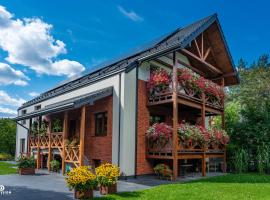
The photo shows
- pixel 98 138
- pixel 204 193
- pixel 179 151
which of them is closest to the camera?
pixel 204 193

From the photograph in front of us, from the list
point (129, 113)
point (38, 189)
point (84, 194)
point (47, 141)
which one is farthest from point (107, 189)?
point (47, 141)

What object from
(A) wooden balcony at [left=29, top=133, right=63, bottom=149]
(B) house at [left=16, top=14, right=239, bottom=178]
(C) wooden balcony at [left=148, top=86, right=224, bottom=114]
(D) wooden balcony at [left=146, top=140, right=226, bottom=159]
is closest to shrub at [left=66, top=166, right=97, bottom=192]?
(B) house at [left=16, top=14, right=239, bottom=178]

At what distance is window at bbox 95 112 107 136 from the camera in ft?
49.5

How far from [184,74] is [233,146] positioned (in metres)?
6.41

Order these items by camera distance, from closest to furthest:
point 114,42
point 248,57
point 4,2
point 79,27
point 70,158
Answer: point 4,2, point 70,158, point 79,27, point 114,42, point 248,57

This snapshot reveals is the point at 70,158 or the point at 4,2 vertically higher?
the point at 4,2

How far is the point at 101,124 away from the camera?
15.4 metres

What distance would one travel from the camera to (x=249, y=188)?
10.9 meters

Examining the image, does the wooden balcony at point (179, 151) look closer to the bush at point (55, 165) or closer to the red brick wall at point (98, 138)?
the red brick wall at point (98, 138)

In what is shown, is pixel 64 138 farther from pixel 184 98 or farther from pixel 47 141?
pixel 184 98

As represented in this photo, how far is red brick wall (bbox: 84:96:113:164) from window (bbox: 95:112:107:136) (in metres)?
0.18

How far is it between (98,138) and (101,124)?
754 mm

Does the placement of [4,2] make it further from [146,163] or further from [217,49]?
[217,49]

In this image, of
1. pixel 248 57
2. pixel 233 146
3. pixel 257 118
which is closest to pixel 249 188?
pixel 233 146
